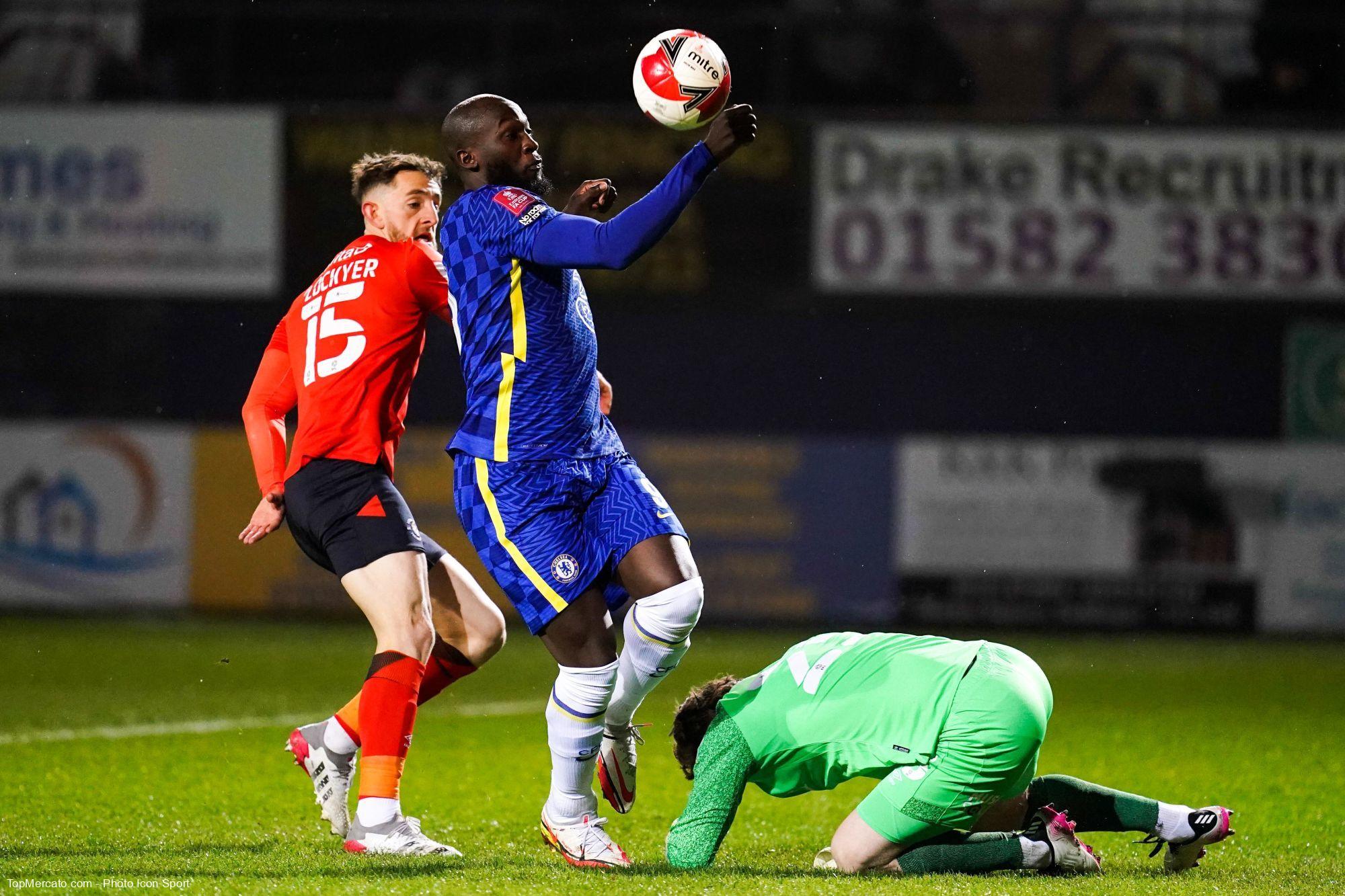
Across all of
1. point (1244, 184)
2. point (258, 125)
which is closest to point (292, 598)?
point (258, 125)

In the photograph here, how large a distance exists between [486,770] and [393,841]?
219 centimetres

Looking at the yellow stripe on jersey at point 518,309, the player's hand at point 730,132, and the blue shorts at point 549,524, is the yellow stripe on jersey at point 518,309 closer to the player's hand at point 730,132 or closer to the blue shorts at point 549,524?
the blue shorts at point 549,524

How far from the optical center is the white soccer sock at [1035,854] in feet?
14.7

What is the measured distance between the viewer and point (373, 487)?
4.79 meters

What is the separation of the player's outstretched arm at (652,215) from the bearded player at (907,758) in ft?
3.84

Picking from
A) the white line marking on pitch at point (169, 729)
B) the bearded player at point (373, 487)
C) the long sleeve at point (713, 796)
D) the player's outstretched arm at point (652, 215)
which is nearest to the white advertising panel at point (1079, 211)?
the white line marking on pitch at point (169, 729)

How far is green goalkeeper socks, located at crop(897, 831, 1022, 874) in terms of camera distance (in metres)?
4.45

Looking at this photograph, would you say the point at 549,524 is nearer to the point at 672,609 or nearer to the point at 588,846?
the point at 672,609

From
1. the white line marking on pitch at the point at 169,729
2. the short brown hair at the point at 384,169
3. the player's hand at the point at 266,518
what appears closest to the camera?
the player's hand at the point at 266,518

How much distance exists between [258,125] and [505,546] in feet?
29.0

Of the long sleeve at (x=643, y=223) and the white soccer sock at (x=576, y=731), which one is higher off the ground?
the long sleeve at (x=643, y=223)

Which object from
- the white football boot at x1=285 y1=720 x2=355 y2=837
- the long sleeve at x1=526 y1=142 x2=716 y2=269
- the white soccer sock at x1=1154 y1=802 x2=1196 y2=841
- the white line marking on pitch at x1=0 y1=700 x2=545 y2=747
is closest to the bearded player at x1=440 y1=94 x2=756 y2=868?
the long sleeve at x1=526 y1=142 x2=716 y2=269

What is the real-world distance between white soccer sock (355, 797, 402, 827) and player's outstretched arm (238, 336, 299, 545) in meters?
A: 0.87

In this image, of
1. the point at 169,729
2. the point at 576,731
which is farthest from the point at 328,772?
the point at 169,729
